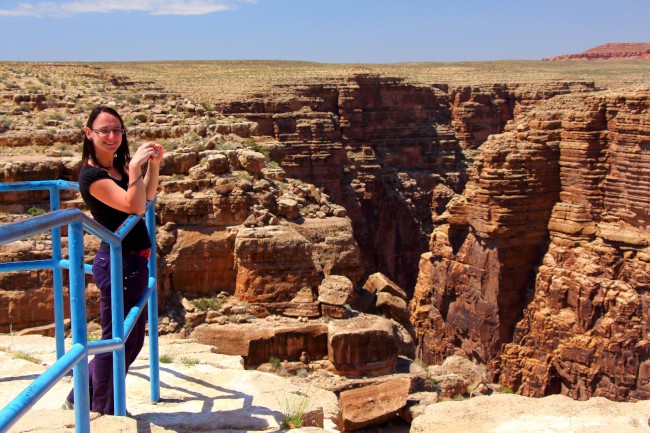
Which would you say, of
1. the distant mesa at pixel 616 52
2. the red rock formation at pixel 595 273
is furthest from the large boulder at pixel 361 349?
the distant mesa at pixel 616 52

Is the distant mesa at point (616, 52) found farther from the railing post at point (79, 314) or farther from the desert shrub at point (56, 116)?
the railing post at point (79, 314)

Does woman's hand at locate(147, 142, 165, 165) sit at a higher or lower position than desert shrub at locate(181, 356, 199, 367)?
higher

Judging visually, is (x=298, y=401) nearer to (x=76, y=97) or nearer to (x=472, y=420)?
(x=472, y=420)

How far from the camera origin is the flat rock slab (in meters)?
3.98

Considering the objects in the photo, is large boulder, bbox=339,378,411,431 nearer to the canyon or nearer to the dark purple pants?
the canyon

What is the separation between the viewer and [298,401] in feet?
16.6

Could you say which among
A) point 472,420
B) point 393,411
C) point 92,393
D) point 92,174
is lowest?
point 393,411

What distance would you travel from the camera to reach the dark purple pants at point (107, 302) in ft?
13.5

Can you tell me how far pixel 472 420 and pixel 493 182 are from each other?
1521 cm

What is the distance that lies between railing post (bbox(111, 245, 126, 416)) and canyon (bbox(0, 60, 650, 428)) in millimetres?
4527

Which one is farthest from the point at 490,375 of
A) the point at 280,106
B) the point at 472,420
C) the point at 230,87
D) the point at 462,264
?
the point at 230,87

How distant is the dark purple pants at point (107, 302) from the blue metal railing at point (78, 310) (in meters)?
0.09

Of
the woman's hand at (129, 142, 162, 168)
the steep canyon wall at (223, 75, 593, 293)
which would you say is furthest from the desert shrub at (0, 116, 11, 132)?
the steep canyon wall at (223, 75, 593, 293)

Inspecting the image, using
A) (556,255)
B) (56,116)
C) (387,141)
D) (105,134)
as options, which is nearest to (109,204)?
(105,134)
